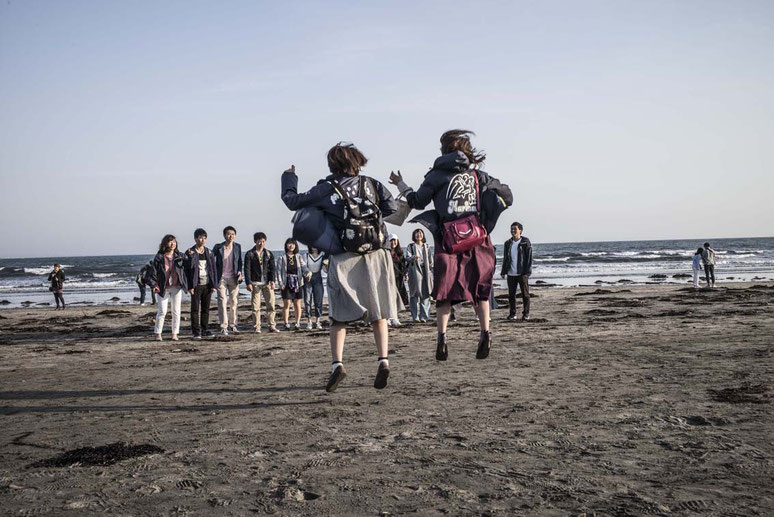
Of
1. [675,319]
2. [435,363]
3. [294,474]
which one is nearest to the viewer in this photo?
[294,474]

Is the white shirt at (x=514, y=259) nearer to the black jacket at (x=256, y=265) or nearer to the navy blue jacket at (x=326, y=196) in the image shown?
the black jacket at (x=256, y=265)

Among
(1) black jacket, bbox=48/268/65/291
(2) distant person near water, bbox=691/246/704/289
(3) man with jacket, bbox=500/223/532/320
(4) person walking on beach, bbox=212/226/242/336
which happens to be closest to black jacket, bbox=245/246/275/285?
(4) person walking on beach, bbox=212/226/242/336

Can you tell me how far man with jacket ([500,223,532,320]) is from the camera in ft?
43.1

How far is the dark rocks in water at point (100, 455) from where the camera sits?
139 inches

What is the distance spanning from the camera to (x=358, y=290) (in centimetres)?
518

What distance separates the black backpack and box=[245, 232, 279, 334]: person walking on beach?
25.7 ft

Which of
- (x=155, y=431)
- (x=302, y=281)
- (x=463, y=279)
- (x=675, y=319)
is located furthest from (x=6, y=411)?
(x=675, y=319)

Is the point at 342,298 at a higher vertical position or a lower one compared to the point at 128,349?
higher

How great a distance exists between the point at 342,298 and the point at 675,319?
8.98 metres

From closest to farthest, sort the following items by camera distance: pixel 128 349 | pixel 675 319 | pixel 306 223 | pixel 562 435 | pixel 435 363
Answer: pixel 562 435, pixel 306 223, pixel 435 363, pixel 128 349, pixel 675 319

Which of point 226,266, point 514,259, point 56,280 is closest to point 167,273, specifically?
point 226,266

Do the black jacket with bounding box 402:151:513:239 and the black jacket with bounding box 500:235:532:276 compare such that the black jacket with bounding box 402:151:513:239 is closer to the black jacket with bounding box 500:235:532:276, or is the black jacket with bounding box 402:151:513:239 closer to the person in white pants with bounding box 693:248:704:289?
the black jacket with bounding box 500:235:532:276

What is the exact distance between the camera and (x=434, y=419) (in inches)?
168

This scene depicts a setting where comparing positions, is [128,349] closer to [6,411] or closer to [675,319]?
[6,411]
